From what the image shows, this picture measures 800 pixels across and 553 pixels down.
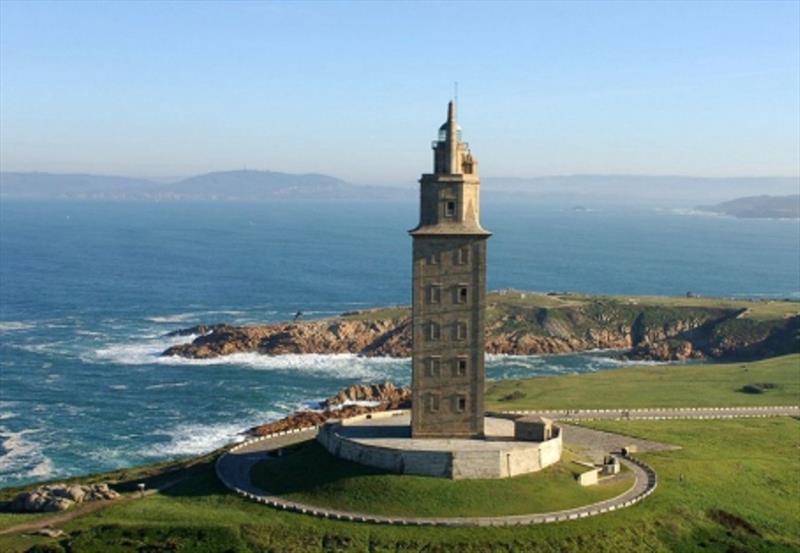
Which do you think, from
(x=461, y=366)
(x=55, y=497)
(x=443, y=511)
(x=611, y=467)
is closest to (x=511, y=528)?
(x=443, y=511)

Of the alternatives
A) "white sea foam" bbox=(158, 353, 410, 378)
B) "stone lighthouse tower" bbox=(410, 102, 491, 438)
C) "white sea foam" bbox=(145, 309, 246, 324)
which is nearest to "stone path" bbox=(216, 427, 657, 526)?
"stone lighthouse tower" bbox=(410, 102, 491, 438)

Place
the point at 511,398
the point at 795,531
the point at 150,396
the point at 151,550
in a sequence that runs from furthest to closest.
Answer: the point at 150,396 → the point at 511,398 → the point at 795,531 → the point at 151,550

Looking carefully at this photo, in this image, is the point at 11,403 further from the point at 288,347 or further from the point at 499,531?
the point at 499,531

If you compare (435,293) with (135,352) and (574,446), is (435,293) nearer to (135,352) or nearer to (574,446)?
(574,446)

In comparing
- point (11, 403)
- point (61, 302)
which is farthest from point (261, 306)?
point (11, 403)

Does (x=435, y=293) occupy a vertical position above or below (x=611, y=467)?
above

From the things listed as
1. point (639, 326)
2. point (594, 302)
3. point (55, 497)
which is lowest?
point (639, 326)

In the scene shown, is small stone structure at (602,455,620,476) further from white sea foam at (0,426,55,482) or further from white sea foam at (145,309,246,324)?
white sea foam at (145,309,246,324)
